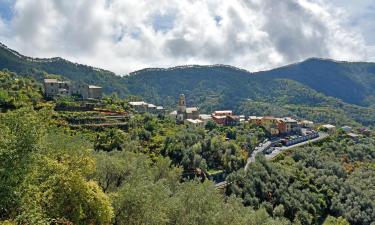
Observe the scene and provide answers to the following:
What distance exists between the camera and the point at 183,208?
41.4 m

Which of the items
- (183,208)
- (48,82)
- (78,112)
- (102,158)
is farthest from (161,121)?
(183,208)

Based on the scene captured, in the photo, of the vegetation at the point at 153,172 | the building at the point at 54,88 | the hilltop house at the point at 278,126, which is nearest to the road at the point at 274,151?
the vegetation at the point at 153,172

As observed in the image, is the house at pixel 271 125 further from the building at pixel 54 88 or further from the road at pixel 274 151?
the building at pixel 54 88

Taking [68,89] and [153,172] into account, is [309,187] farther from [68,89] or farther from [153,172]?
[68,89]

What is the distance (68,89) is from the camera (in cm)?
11881

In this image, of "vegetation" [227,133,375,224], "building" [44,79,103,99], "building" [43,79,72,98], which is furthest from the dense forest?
"building" [43,79,72,98]

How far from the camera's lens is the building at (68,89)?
11081 cm

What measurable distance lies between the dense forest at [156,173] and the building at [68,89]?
6133 millimetres

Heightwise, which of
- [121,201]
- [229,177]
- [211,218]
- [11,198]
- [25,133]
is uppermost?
[25,133]

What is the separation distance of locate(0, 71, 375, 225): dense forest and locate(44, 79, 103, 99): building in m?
6.13

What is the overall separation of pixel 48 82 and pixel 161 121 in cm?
3224

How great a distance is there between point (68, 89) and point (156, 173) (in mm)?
67721

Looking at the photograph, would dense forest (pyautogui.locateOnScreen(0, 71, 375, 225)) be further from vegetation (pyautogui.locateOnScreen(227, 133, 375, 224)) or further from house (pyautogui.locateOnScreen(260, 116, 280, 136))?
house (pyautogui.locateOnScreen(260, 116, 280, 136))

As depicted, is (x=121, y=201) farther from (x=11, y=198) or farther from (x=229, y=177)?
(x=229, y=177)
